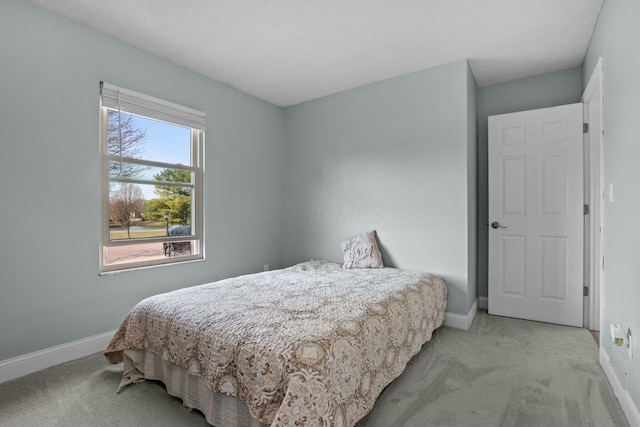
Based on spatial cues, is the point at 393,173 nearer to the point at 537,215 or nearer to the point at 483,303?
the point at 537,215

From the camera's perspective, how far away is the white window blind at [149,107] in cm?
248

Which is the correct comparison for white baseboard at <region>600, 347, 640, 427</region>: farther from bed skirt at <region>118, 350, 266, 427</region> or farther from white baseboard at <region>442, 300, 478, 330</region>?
bed skirt at <region>118, 350, 266, 427</region>

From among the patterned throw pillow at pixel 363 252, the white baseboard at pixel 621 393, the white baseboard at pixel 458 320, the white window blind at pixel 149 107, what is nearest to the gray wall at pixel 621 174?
the white baseboard at pixel 621 393

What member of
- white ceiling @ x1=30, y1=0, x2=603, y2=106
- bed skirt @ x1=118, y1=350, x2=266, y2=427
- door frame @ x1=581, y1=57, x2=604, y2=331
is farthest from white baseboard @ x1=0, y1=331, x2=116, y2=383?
door frame @ x1=581, y1=57, x2=604, y2=331

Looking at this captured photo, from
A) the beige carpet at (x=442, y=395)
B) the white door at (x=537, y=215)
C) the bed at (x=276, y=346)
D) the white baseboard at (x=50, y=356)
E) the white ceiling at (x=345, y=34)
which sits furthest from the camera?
the white door at (x=537, y=215)

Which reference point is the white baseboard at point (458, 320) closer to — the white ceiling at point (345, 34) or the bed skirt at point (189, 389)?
the bed skirt at point (189, 389)

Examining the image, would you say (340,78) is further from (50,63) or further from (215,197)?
(50,63)

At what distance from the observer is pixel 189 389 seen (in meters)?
1.70

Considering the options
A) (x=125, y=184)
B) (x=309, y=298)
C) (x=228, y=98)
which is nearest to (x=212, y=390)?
(x=309, y=298)

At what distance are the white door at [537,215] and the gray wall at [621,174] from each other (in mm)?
857

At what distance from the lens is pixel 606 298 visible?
2.05m

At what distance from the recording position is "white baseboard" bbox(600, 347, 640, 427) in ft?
4.99

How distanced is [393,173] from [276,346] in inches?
93.5

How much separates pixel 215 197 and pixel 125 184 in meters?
0.85
